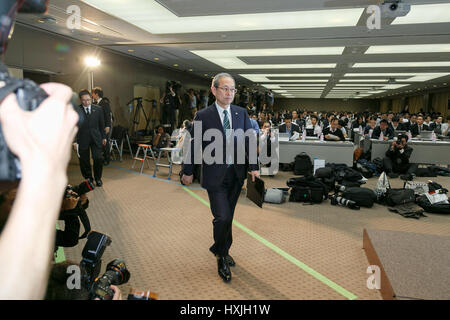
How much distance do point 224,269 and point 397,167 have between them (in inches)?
265

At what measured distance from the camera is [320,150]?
7695 mm

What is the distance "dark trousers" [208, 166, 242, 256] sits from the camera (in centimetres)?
255

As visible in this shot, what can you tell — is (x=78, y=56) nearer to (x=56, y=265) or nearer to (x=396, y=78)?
(x=56, y=265)

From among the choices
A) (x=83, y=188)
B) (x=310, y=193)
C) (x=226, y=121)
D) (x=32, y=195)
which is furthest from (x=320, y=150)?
(x=32, y=195)

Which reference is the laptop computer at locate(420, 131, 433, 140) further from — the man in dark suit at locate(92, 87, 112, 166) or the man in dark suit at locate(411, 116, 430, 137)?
the man in dark suit at locate(92, 87, 112, 166)

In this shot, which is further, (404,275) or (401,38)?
(401,38)

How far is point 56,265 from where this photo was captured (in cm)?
268

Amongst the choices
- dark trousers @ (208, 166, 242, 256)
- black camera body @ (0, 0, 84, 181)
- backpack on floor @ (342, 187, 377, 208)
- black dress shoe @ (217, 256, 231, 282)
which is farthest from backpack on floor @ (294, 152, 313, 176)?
black camera body @ (0, 0, 84, 181)

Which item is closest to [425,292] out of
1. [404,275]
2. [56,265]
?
[404,275]

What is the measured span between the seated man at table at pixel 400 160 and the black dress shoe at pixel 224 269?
6396mm

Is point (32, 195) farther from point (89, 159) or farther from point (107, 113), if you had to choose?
point (107, 113)

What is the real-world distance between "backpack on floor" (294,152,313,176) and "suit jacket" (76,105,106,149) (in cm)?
431

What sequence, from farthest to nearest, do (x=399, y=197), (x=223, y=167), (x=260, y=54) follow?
(x=260, y=54) < (x=399, y=197) < (x=223, y=167)

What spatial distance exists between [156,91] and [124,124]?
2.53 m
